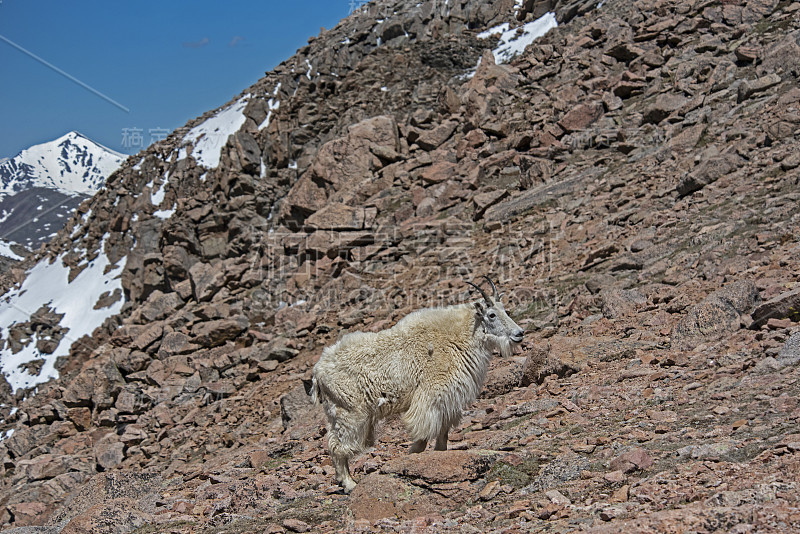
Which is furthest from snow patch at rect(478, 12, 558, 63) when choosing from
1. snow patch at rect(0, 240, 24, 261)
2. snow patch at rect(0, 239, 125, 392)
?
snow patch at rect(0, 240, 24, 261)

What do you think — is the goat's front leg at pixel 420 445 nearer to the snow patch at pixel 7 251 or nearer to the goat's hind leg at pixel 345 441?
the goat's hind leg at pixel 345 441

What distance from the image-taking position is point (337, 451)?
803cm

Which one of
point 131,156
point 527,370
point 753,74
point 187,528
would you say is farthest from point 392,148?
point 131,156

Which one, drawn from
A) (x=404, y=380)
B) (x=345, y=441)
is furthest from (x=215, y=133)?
(x=345, y=441)

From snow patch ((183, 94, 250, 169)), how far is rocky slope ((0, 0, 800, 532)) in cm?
36

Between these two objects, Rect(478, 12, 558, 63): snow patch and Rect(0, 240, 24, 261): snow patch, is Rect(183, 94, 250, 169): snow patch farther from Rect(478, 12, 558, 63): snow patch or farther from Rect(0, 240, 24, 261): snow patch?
Rect(0, 240, 24, 261): snow patch

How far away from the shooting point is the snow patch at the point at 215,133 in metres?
42.7

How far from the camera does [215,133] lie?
44.9 metres

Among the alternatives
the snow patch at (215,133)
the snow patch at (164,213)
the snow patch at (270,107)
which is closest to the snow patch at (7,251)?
the snow patch at (215,133)

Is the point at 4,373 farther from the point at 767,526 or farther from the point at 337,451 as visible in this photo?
the point at 767,526

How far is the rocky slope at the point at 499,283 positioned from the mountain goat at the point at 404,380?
0.76 m

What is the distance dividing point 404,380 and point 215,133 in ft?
134

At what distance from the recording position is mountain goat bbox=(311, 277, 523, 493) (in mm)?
8086

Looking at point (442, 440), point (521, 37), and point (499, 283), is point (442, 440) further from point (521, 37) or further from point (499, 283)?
point (521, 37)
